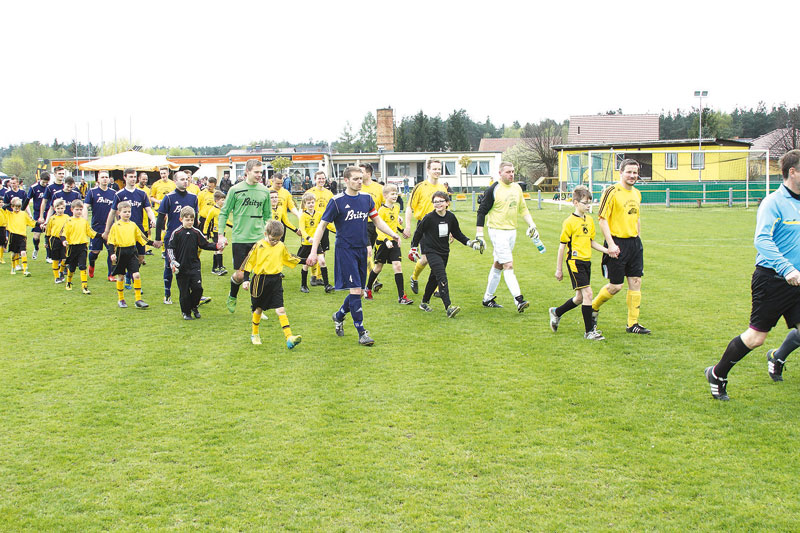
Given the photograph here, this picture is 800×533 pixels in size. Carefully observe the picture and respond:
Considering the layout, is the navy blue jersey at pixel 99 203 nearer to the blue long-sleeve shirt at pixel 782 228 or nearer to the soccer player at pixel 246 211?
the soccer player at pixel 246 211

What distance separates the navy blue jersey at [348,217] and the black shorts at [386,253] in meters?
2.73

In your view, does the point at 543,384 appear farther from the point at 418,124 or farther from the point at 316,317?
the point at 418,124

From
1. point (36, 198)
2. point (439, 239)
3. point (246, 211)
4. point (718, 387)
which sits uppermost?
point (36, 198)

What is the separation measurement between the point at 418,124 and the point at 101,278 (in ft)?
222

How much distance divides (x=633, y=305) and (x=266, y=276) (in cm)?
444

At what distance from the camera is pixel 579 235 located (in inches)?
313

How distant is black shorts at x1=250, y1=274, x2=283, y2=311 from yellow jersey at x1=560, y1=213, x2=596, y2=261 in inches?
135

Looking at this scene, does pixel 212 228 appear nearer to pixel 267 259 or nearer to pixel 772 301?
pixel 267 259

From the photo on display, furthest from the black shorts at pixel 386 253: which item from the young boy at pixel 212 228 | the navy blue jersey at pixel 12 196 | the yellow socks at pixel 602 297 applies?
the navy blue jersey at pixel 12 196

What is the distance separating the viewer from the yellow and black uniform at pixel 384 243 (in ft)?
35.6

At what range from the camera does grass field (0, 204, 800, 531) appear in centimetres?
403

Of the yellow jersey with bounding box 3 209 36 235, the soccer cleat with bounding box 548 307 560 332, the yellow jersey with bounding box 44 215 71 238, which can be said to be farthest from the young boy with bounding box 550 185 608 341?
the yellow jersey with bounding box 3 209 36 235

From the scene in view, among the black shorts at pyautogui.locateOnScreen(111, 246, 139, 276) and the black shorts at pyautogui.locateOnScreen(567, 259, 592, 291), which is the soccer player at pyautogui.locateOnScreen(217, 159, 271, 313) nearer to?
the black shorts at pyautogui.locateOnScreen(111, 246, 139, 276)

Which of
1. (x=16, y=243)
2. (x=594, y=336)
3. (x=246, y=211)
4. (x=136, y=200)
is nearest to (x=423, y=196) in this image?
(x=246, y=211)
